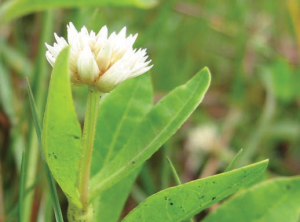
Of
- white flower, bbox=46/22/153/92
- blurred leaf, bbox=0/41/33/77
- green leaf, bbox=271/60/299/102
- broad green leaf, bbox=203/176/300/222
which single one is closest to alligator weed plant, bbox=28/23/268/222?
white flower, bbox=46/22/153/92

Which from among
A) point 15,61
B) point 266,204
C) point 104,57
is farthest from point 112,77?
point 15,61

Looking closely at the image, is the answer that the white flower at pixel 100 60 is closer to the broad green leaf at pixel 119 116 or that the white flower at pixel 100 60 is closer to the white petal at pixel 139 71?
the white petal at pixel 139 71

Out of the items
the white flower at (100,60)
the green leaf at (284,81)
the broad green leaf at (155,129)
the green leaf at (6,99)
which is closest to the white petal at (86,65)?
the white flower at (100,60)

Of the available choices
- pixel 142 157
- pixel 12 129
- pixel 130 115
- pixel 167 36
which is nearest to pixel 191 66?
pixel 167 36

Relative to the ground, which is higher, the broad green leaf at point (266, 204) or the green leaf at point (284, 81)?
the broad green leaf at point (266, 204)

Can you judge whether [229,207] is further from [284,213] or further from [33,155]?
[33,155]

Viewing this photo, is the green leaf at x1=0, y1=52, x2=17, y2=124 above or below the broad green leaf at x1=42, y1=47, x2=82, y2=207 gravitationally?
below

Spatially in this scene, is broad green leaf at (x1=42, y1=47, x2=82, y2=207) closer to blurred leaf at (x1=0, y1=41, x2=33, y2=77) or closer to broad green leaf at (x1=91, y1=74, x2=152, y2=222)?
broad green leaf at (x1=91, y1=74, x2=152, y2=222)
